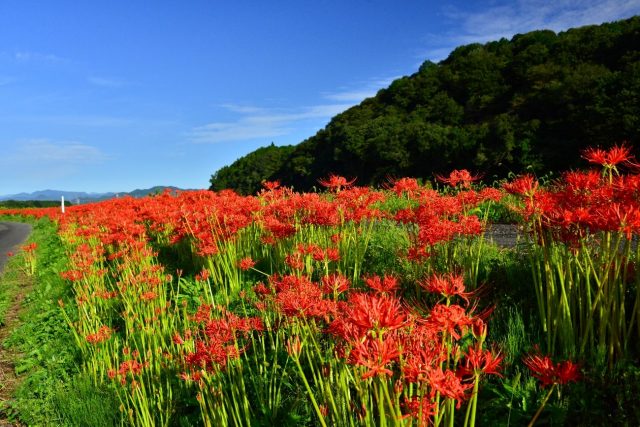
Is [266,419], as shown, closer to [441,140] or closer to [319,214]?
[319,214]

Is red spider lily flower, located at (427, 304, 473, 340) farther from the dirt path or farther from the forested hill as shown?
the forested hill

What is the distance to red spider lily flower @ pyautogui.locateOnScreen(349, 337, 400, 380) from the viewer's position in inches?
52.7

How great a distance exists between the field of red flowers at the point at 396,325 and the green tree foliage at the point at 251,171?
53.3 m

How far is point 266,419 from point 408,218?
224 cm

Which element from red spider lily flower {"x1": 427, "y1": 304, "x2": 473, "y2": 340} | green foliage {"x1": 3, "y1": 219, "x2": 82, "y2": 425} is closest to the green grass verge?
green foliage {"x1": 3, "y1": 219, "x2": 82, "y2": 425}

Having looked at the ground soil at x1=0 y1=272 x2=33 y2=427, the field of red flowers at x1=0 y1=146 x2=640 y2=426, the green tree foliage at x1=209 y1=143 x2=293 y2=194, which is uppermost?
the green tree foliage at x1=209 y1=143 x2=293 y2=194

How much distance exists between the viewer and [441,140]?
101 feet

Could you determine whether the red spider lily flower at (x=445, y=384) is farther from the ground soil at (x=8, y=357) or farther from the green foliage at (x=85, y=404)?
the ground soil at (x=8, y=357)

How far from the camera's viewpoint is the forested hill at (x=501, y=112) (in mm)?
24125

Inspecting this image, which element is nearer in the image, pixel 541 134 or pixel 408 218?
pixel 408 218

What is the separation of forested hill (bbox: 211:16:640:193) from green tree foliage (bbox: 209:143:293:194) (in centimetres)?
1438

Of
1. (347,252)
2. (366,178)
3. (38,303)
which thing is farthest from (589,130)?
(38,303)

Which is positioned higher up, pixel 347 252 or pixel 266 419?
pixel 347 252

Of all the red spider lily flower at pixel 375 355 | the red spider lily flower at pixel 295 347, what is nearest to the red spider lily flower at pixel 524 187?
the red spider lily flower at pixel 295 347
